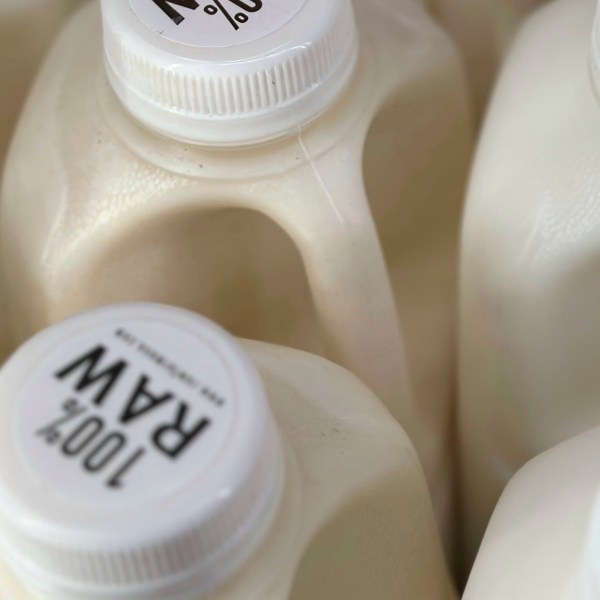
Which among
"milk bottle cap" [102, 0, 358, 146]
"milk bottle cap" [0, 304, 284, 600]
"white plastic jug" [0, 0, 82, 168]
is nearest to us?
"milk bottle cap" [0, 304, 284, 600]

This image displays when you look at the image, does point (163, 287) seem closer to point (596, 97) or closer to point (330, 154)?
point (330, 154)

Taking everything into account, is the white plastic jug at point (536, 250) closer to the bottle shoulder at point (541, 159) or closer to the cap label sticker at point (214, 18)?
the bottle shoulder at point (541, 159)

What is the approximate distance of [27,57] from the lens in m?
0.66

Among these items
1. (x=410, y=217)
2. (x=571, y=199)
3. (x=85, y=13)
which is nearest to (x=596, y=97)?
(x=571, y=199)

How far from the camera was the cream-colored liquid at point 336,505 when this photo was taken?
0.42 m

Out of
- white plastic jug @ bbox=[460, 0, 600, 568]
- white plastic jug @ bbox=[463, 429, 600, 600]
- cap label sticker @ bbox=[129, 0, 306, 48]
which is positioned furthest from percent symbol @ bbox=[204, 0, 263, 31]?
white plastic jug @ bbox=[463, 429, 600, 600]

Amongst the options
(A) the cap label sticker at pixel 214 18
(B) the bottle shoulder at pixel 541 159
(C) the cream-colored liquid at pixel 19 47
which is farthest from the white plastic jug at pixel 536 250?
(C) the cream-colored liquid at pixel 19 47

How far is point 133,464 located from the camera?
0.39 m

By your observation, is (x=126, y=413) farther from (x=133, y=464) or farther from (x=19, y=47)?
(x=19, y=47)

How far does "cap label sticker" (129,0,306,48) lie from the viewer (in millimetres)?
499

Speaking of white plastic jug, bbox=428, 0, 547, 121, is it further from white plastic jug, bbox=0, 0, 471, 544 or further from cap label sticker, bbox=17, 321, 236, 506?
cap label sticker, bbox=17, 321, 236, 506

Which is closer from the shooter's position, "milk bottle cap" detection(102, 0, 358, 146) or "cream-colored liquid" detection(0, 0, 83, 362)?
"milk bottle cap" detection(102, 0, 358, 146)

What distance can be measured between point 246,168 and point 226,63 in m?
0.05

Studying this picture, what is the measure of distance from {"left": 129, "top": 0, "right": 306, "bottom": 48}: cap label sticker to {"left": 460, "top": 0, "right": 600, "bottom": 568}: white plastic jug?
4.6 inches
